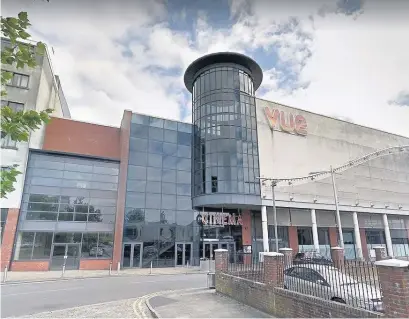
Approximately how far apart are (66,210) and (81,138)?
24.5 ft

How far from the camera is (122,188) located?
27.2 meters

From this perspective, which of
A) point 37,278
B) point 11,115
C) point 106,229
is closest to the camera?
point 11,115

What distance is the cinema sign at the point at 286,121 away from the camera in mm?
32969

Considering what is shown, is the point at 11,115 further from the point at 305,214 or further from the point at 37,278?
the point at 305,214

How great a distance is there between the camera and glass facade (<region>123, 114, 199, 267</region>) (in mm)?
26297

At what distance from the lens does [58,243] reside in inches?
955

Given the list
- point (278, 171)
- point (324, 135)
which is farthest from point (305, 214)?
point (324, 135)

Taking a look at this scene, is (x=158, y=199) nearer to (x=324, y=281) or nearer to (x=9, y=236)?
(x=9, y=236)

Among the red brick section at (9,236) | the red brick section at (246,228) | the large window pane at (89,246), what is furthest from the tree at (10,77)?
the red brick section at (246,228)

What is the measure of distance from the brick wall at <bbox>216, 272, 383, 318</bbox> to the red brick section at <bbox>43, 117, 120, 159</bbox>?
68.8 ft

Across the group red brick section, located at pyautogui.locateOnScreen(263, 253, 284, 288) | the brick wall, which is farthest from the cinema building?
red brick section, located at pyautogui.locateOnScreen(263, 253, 284, 288)

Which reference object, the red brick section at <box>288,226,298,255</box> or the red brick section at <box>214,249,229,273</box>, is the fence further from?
the red brick section at <box>288,226,298,255</box>

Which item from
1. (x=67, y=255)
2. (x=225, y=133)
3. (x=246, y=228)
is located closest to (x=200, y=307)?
(x=67, y=255)

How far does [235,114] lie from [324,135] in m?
13.8
